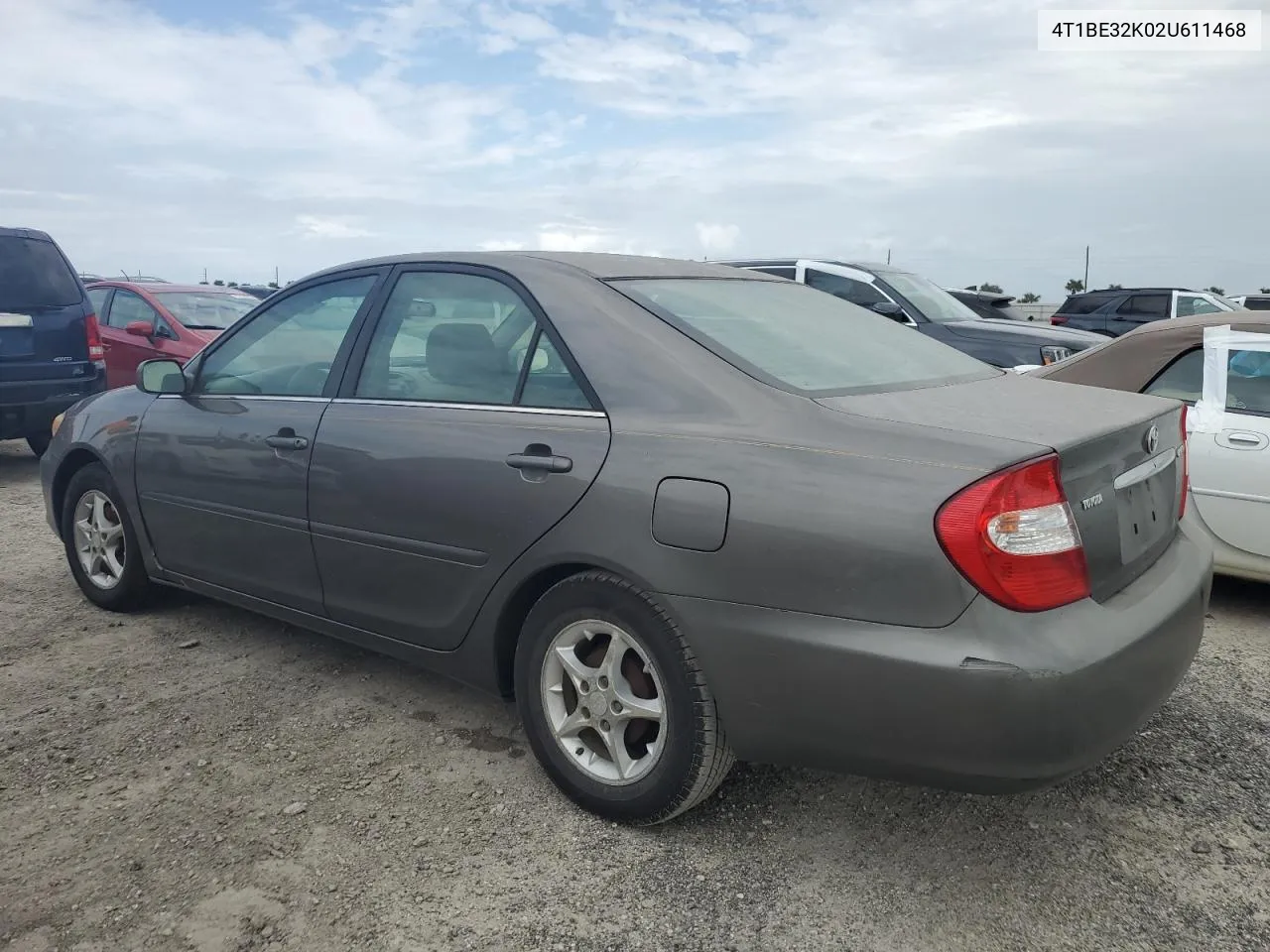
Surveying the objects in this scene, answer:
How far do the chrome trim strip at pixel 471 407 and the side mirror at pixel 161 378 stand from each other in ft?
3.25

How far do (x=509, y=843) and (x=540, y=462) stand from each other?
3.29 ft

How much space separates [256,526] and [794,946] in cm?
231

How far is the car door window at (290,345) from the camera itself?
356cm

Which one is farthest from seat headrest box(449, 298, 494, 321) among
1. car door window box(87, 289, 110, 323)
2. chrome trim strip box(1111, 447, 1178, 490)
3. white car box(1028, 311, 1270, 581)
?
car door window box(87, 289, 110, 323)

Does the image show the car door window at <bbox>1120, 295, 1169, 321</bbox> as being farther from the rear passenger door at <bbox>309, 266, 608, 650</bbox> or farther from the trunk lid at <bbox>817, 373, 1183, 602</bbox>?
the rear passenger door at <bbox>309, 266, 608, 650</bbox>

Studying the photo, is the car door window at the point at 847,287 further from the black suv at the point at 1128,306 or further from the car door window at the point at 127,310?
the black suv at the point at 1128,306

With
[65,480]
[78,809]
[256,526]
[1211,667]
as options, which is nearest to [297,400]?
[256,526]

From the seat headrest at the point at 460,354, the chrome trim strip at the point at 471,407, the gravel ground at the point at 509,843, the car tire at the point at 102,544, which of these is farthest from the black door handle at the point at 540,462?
the car tire at the point at 102,544

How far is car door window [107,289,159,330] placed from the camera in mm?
10352

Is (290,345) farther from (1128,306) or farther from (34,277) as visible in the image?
(1128,306)

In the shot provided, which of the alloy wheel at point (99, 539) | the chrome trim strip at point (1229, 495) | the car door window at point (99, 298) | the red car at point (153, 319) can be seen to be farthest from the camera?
the car door window at point (99, 298)

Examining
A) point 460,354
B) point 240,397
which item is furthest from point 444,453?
point 240,397

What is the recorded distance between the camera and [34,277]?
7652 millimetres

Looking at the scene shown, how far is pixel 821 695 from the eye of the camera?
2.31 metres
